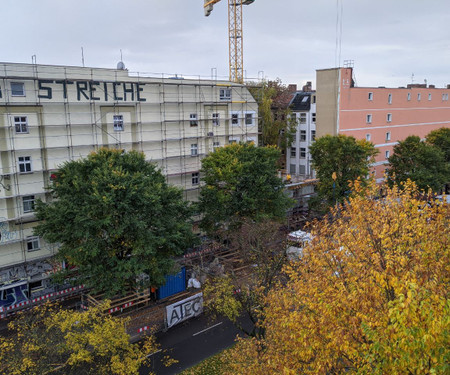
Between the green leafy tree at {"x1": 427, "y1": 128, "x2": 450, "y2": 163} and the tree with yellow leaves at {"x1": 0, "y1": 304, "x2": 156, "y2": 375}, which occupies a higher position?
the green leafy tree at {"x1": 427, "y1": 128, "x2": 450, "y2": 163}

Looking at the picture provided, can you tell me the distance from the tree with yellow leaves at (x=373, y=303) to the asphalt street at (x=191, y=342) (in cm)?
773

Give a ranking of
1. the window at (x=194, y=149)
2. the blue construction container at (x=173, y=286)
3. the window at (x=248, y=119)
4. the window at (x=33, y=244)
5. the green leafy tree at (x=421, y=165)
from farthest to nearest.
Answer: the window at (x=248, y=119) < the green leafy tree at (x=421, y=165) < the window at (x=194, y=149) < the window at (x=33, y=244) < the blue construction container at (x=173, y=286)

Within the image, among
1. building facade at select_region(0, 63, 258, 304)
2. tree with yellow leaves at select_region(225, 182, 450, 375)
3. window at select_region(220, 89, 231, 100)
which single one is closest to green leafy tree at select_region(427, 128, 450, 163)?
window at select_region(220, 89, 231, 100)

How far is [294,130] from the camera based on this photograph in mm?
58156

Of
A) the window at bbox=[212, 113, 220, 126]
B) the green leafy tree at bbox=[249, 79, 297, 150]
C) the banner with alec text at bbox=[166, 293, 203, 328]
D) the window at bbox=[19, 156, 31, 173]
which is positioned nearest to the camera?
the banner with alec text at bbox=[166, 293, 203, 328]

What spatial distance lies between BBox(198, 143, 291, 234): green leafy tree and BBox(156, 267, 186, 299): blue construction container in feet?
19.4

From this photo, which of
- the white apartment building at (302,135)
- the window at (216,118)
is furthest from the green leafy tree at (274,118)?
the window at (216,118)

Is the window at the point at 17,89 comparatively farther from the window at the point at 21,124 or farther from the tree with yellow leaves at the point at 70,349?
the tree with yellow leaves at the point at 70,349

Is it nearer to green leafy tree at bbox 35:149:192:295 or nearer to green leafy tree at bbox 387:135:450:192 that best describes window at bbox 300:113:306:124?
green leafy tree at bbox 387:135:450:192

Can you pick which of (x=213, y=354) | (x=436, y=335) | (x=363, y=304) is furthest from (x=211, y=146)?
(x=436, y=335)

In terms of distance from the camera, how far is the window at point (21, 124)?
2982 centimetres

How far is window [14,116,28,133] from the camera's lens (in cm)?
2982

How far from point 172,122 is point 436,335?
109 ft

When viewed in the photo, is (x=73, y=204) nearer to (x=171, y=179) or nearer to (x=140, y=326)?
(x=140, y=326)
